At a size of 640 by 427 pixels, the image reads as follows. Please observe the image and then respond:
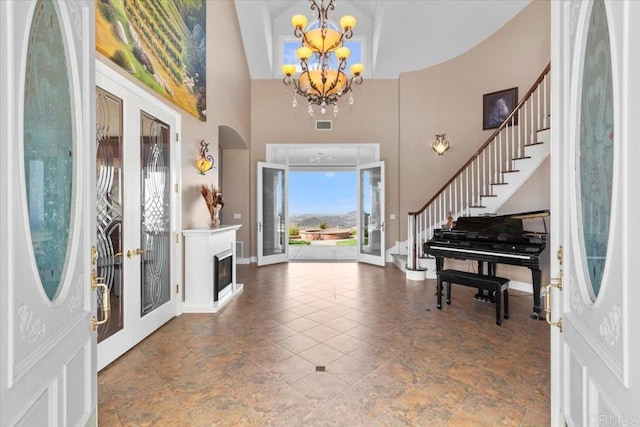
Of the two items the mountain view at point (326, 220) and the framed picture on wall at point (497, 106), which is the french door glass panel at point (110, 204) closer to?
the framed picture on wall at point (497, 106)

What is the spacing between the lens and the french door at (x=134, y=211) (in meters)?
2.64

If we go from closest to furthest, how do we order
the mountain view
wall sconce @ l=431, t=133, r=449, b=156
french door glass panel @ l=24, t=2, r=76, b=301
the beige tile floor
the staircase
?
french door glass panel @ l=24, t=2, r=76, b=301 < the beige tile floor < the staircase < wall sconce @ l=431, t=133, r=449, b=156 < the mountain view

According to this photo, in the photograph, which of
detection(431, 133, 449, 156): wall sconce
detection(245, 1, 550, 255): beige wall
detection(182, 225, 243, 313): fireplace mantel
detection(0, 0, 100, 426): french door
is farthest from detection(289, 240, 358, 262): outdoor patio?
detection(0, 0, 100, 426): french door

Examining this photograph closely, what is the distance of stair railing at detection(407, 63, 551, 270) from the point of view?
507 centimetres

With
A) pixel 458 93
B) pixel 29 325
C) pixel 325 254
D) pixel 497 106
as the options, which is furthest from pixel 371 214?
pixel 29 325

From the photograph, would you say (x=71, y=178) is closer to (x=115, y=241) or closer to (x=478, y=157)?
(x=115, y=241)

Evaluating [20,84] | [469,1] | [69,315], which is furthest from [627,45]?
[469,1]

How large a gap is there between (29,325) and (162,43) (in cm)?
352

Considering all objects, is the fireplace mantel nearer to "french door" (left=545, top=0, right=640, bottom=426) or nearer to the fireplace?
the fireplace

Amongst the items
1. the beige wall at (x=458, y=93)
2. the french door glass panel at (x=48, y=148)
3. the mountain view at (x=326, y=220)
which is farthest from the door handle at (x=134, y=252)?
the mountain view at (x=326, y=220)

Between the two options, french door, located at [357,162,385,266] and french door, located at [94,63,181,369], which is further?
french door, located at [357,162,385,266]

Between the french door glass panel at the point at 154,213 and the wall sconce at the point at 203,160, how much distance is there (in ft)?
2.19

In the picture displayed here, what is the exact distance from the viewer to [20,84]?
93cm

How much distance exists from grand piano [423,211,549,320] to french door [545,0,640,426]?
8.05ft
